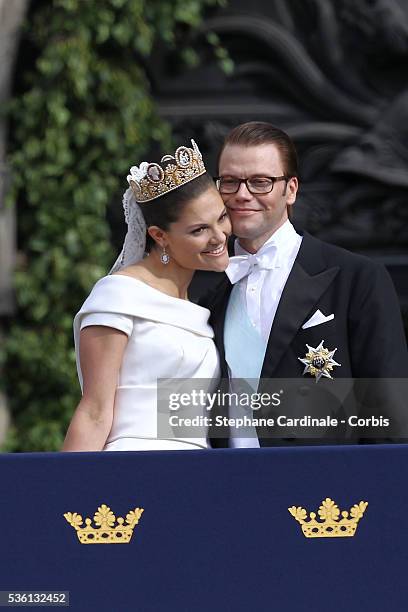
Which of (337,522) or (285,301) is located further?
(285,301)

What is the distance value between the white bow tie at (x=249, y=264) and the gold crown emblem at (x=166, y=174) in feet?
0.68

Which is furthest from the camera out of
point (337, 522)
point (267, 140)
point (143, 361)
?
point (267, 140)

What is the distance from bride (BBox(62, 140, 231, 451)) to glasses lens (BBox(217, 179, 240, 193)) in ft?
0.15

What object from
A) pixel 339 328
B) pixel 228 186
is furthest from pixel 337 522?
pixel 228 186

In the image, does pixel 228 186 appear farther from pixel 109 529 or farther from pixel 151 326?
pixel 109 529

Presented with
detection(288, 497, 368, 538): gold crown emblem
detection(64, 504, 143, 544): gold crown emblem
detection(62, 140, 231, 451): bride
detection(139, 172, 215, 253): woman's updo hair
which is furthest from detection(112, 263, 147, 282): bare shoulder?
detection(288, 497, 368, 538): gold crown emblem

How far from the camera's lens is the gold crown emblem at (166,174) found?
7.98 feet

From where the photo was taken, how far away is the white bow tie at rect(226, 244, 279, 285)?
2.51 m

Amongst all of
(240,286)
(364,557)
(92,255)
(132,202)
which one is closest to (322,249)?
(240,286)

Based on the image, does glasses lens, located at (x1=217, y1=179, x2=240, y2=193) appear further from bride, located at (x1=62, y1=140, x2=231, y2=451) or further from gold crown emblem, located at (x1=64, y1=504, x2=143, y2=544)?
gold crown emblem, located at (x1=64, y1=504, x2=143, y2=544)

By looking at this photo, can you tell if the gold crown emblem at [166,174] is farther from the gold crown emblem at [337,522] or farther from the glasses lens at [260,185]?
the gold crown emblem at [337,522]

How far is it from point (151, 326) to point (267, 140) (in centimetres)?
46

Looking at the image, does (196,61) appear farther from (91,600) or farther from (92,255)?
(91,600)

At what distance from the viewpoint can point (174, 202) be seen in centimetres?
243
